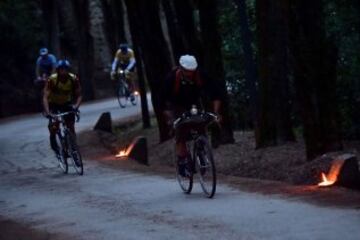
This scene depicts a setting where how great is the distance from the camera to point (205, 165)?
43.9 feet

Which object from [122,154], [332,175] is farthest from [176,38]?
[332,175]

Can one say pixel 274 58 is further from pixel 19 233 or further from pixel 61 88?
pixel 19 233

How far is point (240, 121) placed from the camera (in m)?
25.7

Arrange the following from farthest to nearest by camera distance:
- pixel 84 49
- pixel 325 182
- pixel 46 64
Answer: pixel 84 49, pixel 46 64, pixel 325 182

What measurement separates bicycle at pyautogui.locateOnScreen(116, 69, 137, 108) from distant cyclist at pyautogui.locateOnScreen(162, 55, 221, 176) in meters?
18.2

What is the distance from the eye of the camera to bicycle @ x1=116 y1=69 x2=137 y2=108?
104 ft

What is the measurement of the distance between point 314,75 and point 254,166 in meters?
2.70

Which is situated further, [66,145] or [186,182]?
[66,145]

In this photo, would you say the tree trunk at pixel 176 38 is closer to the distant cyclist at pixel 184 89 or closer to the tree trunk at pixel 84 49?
the distant cyclist at pixel 184 89

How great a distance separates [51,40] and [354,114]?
23033 mm

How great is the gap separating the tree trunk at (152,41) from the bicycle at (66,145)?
3704 millimetres

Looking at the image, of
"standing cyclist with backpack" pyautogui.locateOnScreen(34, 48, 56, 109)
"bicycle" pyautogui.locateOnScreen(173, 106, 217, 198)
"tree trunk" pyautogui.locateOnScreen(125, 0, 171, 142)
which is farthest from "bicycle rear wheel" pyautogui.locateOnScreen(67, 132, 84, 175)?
"standing cyclist with backpack" pyautogui.locateOnScreen(34, 48, 56, 109)

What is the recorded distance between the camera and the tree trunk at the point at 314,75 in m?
14.5

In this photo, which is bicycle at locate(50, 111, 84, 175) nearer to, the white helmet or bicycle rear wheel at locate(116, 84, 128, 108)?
the white helmet
